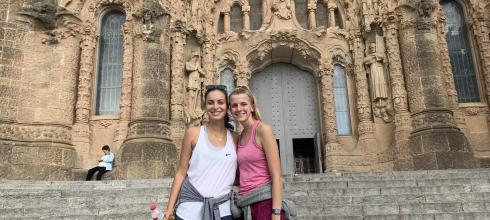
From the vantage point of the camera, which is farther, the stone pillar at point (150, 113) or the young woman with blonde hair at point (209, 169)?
the stone pillar at point (150, 113)

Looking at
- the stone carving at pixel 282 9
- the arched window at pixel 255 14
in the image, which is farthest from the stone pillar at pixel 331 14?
the arched window at pixel 255 14

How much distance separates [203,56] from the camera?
15.9 metres

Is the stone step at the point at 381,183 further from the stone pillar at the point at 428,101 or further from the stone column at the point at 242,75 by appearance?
the stone column at the point at 242,75

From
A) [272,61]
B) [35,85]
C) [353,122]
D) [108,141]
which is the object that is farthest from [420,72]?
[35,85]

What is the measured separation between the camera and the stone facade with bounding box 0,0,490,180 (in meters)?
12.9

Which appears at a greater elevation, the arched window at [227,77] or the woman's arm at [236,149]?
the arched window at [227,77]

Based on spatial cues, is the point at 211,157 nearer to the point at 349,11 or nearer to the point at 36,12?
the point at 36,12

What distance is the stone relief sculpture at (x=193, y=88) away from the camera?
1484 centimetres

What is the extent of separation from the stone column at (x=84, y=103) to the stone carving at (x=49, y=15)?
0.87m

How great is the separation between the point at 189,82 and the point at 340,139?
5.76 m

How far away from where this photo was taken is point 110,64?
15367 mm

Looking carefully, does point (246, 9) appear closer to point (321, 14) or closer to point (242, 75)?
point (242, 75)

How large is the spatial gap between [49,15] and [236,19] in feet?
22.1

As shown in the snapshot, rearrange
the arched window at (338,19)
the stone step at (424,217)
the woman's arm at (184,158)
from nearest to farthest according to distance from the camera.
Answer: the woman's arm at (184,158) → the stone step at (424,217) → the arched window at (338,19)
